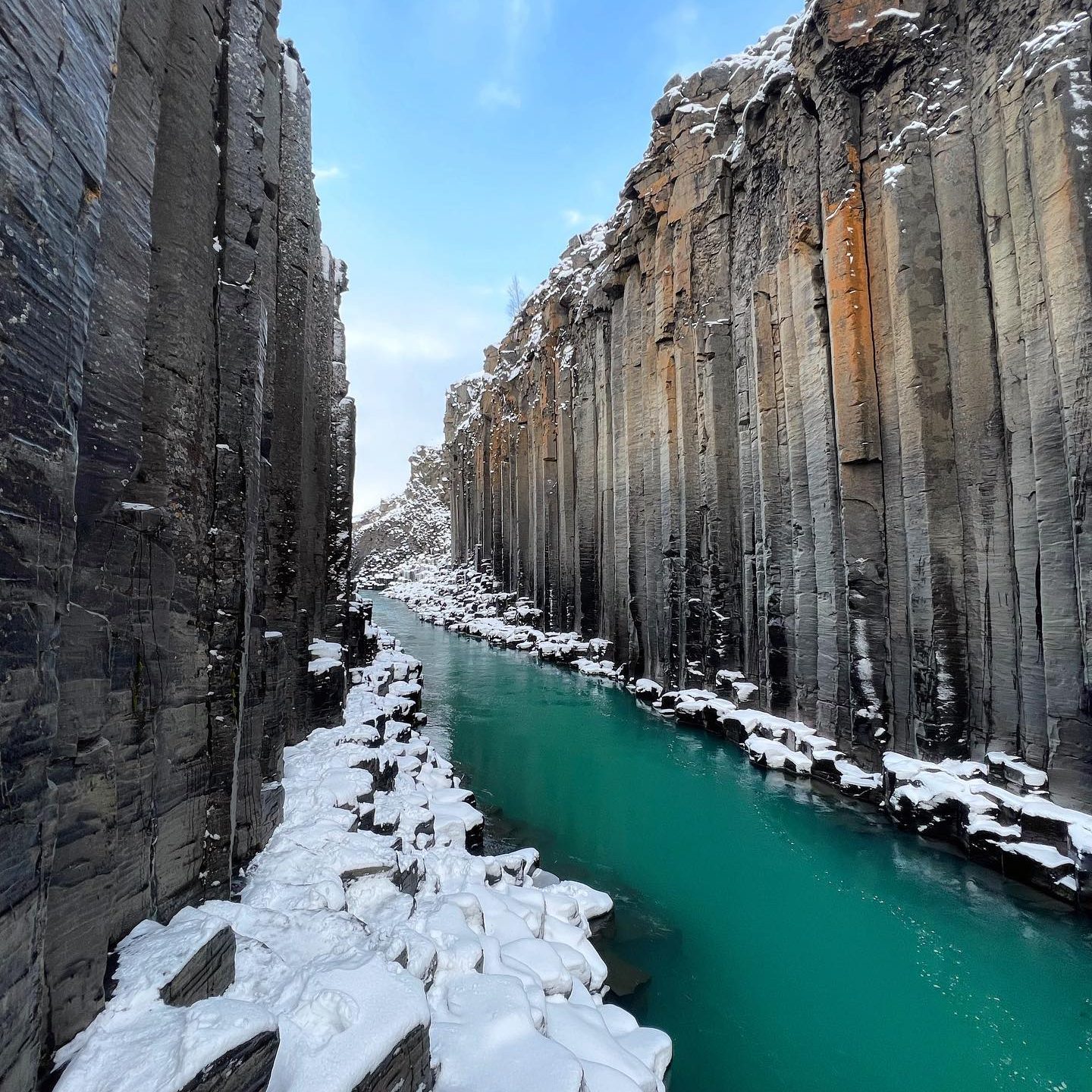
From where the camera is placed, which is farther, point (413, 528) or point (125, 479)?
point (413, 528)

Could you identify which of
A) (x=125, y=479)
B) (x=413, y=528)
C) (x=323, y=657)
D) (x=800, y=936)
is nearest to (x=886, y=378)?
(x=800, y=936)

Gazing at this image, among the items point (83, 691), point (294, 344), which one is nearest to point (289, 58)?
point (294, 344)

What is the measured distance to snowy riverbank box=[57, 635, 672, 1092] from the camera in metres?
1.92

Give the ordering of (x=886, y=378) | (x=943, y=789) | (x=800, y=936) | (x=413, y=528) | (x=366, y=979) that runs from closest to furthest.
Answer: (x=366, y=979) → (x=800, y=936) → (x=943, y=789) → (x=886, y=378) → (x=413, y=528)

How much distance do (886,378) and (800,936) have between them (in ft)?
24.1

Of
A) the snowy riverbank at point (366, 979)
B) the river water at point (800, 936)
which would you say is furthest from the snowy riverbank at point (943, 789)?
the snowy riverbank at point (366, 979)

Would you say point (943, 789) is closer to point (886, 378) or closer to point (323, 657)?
point (886, 378)

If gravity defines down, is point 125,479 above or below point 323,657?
above

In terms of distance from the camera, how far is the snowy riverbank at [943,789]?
19.1 ft

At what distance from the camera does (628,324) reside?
17906 millimetres

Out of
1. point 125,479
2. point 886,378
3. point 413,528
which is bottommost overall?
point 125,479

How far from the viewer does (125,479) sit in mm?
2654

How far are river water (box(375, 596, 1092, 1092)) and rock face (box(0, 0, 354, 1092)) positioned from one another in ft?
12.4

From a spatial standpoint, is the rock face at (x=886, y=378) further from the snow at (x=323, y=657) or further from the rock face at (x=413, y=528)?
the rock face at (x=413, y=528)
